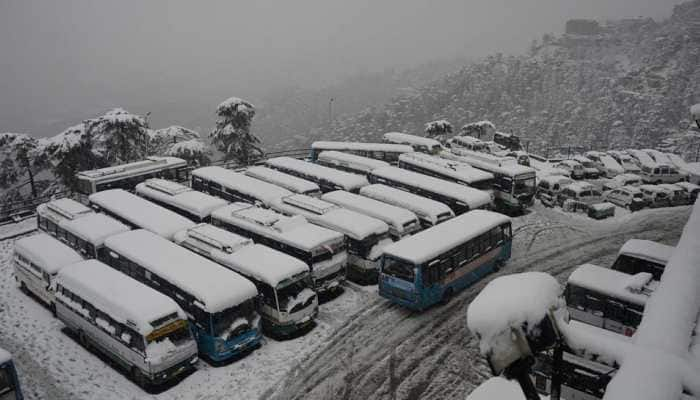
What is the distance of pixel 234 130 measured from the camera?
4091 centimetres

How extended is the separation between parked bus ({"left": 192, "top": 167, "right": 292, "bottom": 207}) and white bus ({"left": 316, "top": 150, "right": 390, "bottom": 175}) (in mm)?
7166

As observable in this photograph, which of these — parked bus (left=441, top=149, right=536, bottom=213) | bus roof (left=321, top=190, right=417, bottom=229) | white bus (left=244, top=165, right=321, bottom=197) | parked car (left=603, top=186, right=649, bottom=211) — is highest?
white bus (left=244, top=165, right=321, bottom=197)

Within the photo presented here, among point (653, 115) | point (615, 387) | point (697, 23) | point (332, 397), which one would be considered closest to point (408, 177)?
point (332, 397)

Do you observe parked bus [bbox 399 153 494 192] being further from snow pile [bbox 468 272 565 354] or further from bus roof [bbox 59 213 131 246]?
snow pile [bbox 468 272 565 354]

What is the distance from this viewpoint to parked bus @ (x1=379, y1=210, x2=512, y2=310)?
19531 millimetres

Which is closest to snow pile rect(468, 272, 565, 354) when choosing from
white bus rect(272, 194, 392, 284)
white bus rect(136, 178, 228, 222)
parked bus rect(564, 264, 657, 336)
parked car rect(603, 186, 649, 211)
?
parked bus rect(564, 264, 657, 336)

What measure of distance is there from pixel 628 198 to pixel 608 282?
61.0ft

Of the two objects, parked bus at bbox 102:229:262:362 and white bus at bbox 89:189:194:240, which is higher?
white bus at bbox 89:189:194:240

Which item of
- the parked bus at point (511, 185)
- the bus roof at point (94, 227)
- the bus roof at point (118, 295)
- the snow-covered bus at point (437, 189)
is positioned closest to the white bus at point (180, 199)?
the bus roof at point (94, 227)

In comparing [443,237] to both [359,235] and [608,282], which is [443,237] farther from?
[608,282]

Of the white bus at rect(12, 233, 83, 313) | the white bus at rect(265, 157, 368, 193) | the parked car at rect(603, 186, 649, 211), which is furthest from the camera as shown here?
the parked car at rect(603, 186, 649, 211)

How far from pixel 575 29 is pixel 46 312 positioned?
12783 centimetres

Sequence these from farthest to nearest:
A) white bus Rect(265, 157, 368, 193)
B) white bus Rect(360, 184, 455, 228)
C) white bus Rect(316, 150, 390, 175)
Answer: white bus Rect(316, 150, 390, 175) → white bus Rect(265, 157, 368, 193) → white bus Rect(360, 184, 455, 228)

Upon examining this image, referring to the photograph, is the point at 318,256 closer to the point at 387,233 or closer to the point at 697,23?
the point at 387,233
